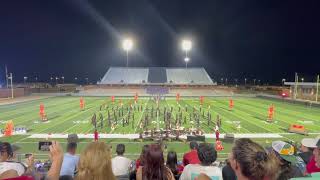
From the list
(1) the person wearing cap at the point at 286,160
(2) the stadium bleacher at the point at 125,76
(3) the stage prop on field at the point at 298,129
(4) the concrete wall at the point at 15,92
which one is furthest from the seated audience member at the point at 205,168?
(2) the stadium bleacher at the point at 125,76

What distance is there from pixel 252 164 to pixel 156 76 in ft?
362

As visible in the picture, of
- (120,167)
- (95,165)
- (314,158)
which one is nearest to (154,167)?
(95,165)

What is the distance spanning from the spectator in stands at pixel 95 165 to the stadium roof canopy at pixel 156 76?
325 ft

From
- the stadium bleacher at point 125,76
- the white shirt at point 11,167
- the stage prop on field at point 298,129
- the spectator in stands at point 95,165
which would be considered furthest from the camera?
the stadium bleacher at point 125,76

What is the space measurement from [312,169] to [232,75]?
14438 centimetres

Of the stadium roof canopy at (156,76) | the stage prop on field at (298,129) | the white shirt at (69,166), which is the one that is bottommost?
the stage prop on field at (298,129)

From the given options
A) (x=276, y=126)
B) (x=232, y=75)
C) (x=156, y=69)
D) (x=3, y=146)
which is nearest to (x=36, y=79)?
(x=156, y=69)

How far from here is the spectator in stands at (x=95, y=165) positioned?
4.34m

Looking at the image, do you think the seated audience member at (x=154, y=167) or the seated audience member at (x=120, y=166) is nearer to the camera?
the seated audience member at (x=154, y=167)

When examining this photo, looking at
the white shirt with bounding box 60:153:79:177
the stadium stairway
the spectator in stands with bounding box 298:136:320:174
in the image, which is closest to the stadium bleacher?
the stadium stairway

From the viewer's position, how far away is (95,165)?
4.34m

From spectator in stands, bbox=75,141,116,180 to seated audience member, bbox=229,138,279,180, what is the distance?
169 centimetres

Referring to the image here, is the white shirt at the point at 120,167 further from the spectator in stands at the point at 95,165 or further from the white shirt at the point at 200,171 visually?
the spectator in stands at the point at 95,165

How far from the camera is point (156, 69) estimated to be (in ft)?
407
